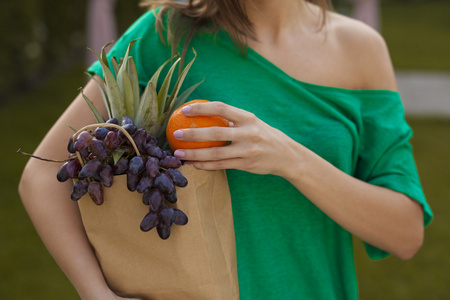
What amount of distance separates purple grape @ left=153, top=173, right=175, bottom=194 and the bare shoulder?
80 cm

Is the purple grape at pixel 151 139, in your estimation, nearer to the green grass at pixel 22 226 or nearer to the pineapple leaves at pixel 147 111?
the pineapple leaves at pixel 147 111

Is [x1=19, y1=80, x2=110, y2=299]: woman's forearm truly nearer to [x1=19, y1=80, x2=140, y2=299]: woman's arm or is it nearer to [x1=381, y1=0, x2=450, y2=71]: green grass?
[x1=19, y1=80, x2=140, y2=299]: woman's arm

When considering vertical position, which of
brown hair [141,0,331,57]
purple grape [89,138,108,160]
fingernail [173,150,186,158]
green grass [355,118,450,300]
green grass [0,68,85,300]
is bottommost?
green grass [355,118,450,300]

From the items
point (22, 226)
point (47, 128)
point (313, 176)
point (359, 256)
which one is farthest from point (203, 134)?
point (47, 128)

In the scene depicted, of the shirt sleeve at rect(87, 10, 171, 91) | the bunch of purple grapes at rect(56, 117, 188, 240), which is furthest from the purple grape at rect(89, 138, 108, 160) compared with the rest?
the shirt sleeve at rect(87, 10, 171, 91)

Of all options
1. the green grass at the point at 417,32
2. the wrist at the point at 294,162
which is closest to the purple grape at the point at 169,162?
the wrist at the point at 294,162

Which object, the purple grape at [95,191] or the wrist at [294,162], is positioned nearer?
the purple grape at [95,191]

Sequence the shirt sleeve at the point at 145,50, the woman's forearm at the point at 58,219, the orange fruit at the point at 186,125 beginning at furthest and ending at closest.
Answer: the shirt sleeve at the point at 145,50, the woman's forearm at the point at 58,219, the orange fruit at the point at 186,125

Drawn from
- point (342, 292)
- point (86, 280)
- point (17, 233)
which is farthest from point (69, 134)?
point (17, 233)

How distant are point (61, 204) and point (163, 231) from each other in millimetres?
363

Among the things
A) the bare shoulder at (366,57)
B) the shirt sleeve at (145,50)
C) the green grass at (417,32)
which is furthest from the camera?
the green grass at (417,32)

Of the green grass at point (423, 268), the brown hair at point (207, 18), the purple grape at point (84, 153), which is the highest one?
the brown hair at point (207, 18)

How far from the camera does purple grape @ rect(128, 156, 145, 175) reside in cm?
101

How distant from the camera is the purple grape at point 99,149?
3.35ft
